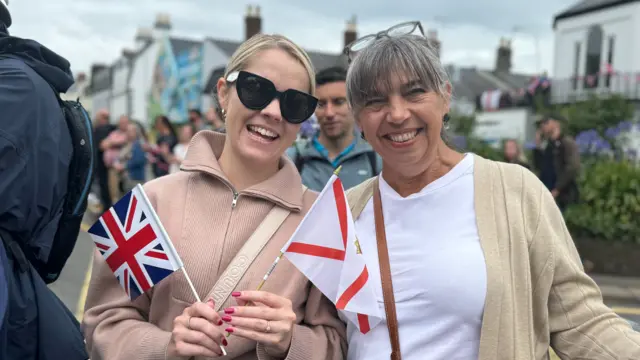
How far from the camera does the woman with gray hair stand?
5.79ft

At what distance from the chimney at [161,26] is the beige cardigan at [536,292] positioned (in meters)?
47.0

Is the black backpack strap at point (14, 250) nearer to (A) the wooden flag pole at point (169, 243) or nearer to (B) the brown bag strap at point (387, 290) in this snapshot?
(A) the wooden flag pole at point (169, 243)

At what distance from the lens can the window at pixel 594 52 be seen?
23.2 metres

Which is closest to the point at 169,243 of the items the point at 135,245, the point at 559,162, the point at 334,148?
the point at 135,245

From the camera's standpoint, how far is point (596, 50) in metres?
23.4

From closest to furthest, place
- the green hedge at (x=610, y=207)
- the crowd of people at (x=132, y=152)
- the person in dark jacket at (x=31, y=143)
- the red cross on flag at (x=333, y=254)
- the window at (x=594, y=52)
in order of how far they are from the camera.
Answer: the person in dark jacket at (x=31, y=143)
the red cross on flag at (x=333, y=254)
the green hedge at (x=610, y=207)
the crowd of people at (x=132, y=152)
the window at (x=594, y=52)

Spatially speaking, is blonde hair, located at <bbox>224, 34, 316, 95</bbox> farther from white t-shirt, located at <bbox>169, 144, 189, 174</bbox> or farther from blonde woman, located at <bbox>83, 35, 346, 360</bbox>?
white t-shirt, located at <bbox>169, 144, 189, 174</bbox>

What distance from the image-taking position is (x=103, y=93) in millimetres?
60000

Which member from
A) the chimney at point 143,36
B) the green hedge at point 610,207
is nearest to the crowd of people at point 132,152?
the green hedge at point 610,207

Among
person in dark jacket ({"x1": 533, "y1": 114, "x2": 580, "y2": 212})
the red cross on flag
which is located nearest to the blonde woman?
the red cross on flag

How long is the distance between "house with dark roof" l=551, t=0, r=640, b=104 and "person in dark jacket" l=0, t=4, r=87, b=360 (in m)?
21.2

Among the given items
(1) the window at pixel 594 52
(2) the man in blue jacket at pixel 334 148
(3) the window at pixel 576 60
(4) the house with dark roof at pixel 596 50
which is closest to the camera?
(2) the man in blue jacket at pixel 334 148

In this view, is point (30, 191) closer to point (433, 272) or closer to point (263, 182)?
point (263, 182)

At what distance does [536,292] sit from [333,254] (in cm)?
63
